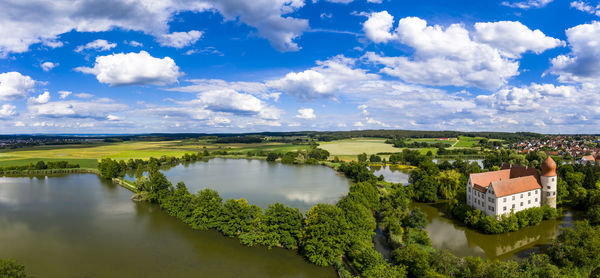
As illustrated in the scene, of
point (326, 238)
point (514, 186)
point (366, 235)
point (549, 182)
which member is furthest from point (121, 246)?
point (549, 182)

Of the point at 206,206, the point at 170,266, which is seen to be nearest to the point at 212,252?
the point at 170,266

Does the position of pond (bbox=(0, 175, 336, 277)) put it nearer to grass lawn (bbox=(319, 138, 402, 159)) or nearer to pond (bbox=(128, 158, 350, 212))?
pond (bbox=(128, 158, 350, 212))

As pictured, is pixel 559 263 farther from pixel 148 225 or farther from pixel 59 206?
pixel 59 206

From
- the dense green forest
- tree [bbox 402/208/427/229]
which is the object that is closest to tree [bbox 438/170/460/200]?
the dense green forest

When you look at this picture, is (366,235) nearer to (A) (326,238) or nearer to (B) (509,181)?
(A) (326,238)

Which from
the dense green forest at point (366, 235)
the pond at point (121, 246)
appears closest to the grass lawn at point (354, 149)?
the dense green forest at point (366, 235)

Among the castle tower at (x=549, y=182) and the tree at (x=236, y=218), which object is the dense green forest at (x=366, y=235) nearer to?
the tree at (x=236, y=218)
